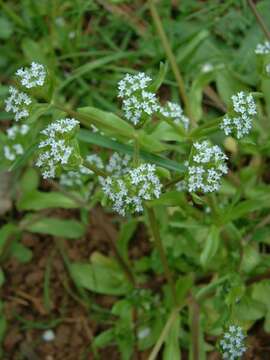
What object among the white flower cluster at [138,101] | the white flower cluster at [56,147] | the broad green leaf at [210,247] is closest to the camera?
the white flower cluster at [56,147]

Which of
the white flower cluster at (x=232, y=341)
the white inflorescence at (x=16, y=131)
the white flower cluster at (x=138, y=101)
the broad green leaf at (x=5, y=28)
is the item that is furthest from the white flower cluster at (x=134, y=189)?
the broad green leaf at (x=5, y=28)

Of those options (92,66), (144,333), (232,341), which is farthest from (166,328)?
(92,66)

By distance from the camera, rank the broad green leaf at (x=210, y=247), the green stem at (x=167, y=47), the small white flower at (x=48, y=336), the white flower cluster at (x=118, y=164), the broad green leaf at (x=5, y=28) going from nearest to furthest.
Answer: the white flower cluster at (x=118, y=164) → the broad green leaf at (x=210, y=247) → the green stem at (x=167, y=47) → the small white flower at (x=48, y=336) → the broad green leaf at (x=5, y=28)

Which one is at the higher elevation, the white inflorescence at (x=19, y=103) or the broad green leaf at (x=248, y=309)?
the white inflorescence at (x=19, y=103)

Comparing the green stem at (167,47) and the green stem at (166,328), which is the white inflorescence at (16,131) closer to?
the green stem at (167,47)

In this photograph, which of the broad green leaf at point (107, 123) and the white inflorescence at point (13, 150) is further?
the white inflorescence at point (13, 150)

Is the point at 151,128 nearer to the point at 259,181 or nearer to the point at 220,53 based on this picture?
the point at 259,181
